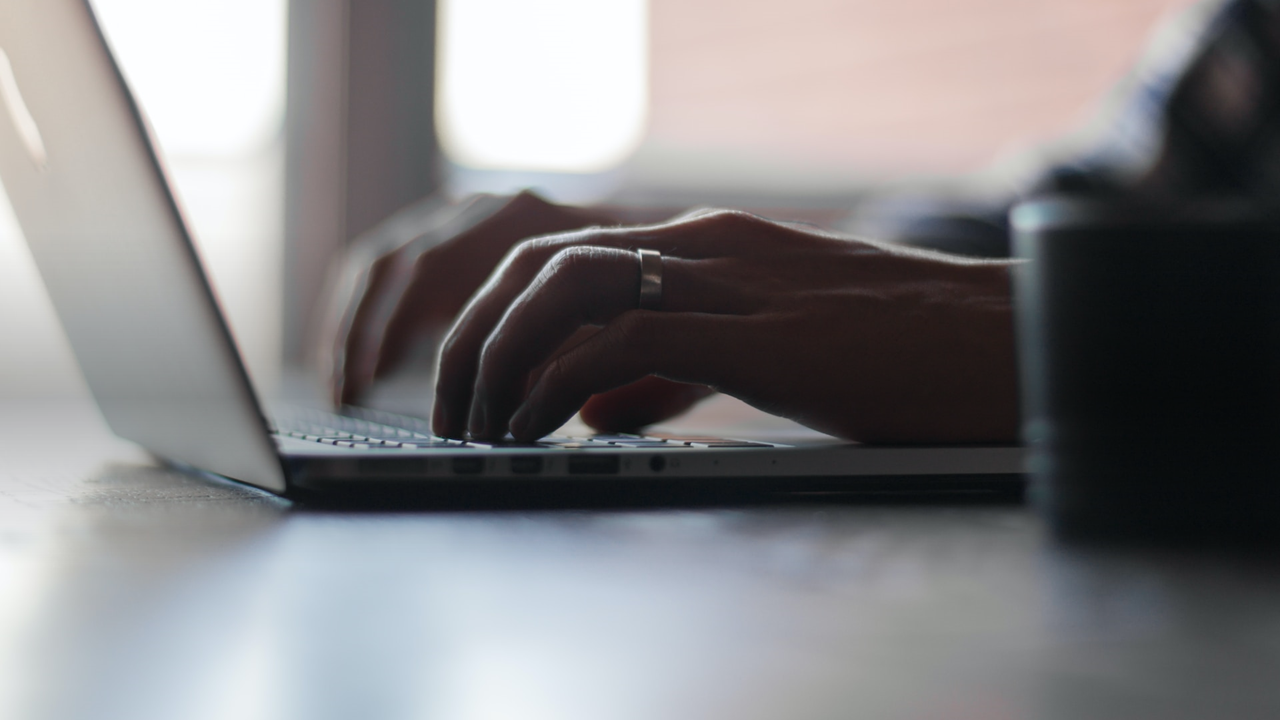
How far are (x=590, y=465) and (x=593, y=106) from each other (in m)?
2.76

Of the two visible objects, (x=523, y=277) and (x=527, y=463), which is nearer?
(x=527, y=463)

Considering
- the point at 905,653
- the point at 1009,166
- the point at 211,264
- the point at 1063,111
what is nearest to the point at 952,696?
the point at 905,653

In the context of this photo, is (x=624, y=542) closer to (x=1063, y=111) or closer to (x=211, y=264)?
(x=211, y=264)

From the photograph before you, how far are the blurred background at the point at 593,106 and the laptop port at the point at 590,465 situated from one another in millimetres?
2562

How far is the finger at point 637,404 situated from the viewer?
0.65 m

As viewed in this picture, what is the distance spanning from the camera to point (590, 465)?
1.45 feet

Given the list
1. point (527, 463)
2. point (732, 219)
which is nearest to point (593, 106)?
point (732, 219)

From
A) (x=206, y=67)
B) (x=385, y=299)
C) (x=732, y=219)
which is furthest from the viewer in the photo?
(x=206, y=67)

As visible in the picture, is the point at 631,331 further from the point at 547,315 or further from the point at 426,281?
the point at 426,281

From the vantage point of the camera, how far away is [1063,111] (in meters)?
3.02

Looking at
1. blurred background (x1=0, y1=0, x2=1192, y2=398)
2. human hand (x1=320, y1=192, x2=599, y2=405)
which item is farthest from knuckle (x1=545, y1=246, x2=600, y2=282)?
blurred background (x1=0, y1=0, x2=1192, y2=398)

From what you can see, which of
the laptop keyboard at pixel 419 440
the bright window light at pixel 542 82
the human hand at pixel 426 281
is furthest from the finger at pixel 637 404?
the bright window light at pixel 542 82

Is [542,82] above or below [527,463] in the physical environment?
above

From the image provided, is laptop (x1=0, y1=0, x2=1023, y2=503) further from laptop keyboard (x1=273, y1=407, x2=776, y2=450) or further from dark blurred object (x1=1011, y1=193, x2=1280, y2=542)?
dark blurred object (x1=1011, y1=193, x2=1280, y2=542)
